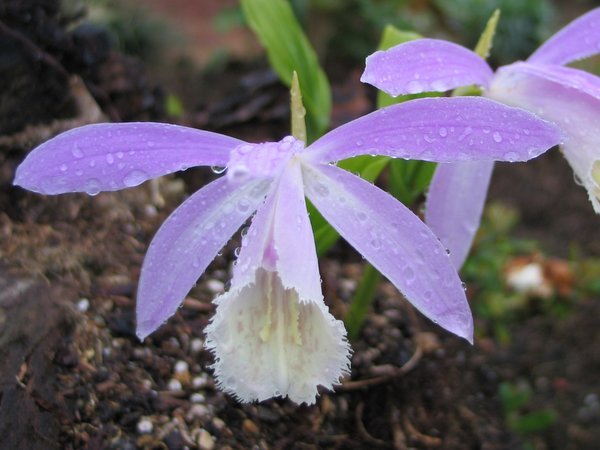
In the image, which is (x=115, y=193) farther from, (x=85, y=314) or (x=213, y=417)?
(x=213, y=417)

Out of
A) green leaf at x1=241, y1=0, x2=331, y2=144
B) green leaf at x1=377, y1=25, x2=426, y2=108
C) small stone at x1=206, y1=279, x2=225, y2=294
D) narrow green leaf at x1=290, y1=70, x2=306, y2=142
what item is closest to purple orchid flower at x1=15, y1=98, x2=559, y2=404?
narrow green leaf at x1=290, y1=70, x2=306, y2=142

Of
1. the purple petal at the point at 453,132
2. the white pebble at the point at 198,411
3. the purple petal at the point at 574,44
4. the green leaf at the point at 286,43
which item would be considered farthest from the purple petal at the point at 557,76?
the white pebble at the point at 198,411

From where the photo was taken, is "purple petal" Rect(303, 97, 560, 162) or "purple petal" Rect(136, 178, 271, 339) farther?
"purple petal" Rect(136, 178, 271, 339)

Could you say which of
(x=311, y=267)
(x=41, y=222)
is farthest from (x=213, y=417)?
(x=41, y=222)

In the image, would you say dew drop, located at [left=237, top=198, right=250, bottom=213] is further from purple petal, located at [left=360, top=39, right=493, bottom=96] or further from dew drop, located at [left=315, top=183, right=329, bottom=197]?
purple petal, located at [left=360, top=39, right=493, bottom=96]

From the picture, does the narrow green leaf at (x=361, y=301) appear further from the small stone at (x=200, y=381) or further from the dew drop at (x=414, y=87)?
the dew drop at (x=414, y=87)

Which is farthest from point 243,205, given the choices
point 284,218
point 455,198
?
point 455,198
